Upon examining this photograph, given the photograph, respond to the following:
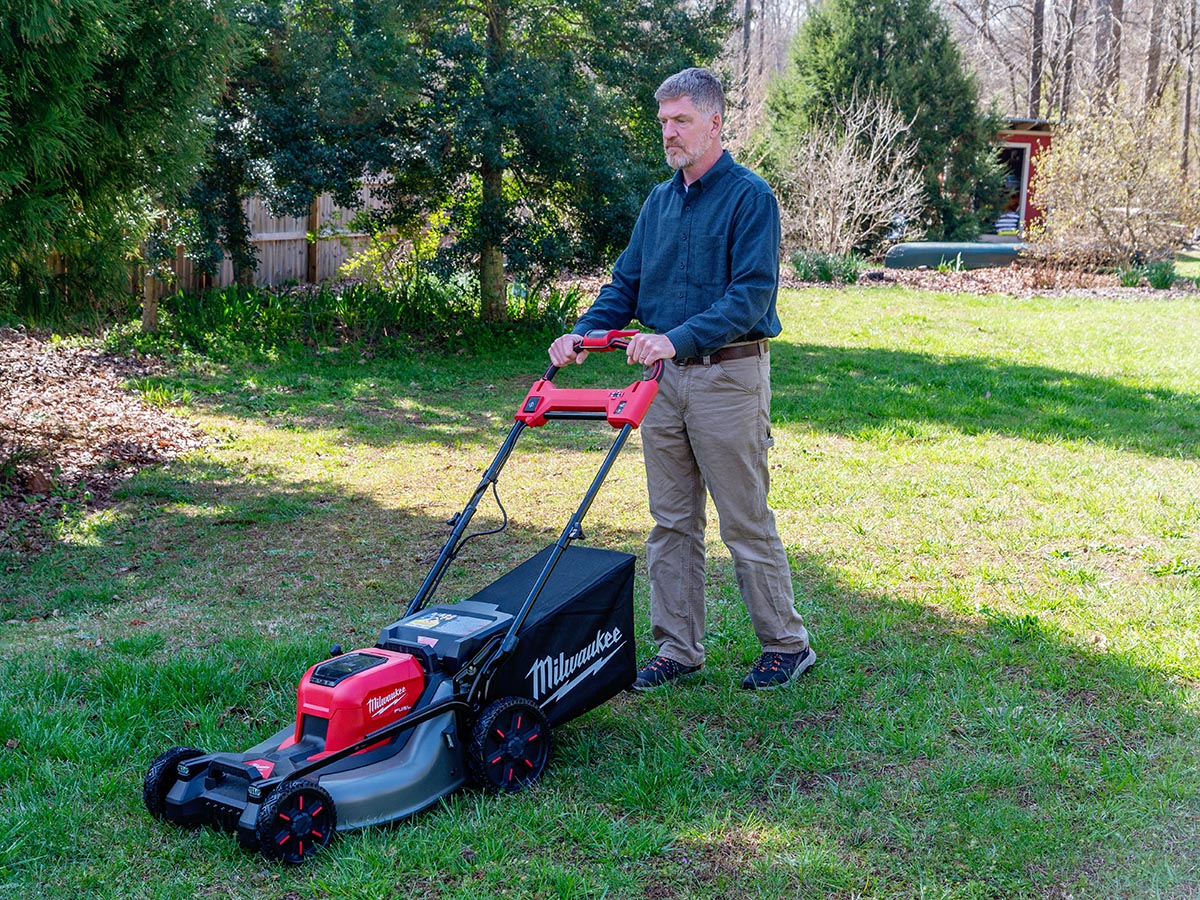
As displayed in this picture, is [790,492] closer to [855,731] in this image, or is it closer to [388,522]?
[388,522]

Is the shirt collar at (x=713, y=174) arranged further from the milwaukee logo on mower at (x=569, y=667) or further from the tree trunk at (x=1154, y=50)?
the tree trunk at (x=1154, y=50)

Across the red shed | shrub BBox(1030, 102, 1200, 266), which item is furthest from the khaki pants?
the red shed

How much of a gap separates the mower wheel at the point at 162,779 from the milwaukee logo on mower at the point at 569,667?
0.99 meters

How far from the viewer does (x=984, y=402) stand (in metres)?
8.93

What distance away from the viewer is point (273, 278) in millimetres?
15008

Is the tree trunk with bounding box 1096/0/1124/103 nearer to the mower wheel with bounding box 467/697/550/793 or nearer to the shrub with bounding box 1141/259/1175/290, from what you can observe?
the shrub with bounding box 1141/259/1175/290

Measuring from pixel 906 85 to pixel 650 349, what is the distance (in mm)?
19399

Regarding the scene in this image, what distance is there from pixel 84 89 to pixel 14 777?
Answer: 402cm

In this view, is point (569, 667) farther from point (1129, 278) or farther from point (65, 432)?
point (1129, 278)

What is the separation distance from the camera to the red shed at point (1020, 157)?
83.4 feet

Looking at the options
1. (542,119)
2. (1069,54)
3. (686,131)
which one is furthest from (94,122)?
(1069,54)

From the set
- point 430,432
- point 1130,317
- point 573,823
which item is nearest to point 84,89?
point 430,432

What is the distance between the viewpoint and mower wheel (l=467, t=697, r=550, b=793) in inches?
125

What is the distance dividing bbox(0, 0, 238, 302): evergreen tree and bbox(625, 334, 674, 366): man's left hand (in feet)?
11.8
